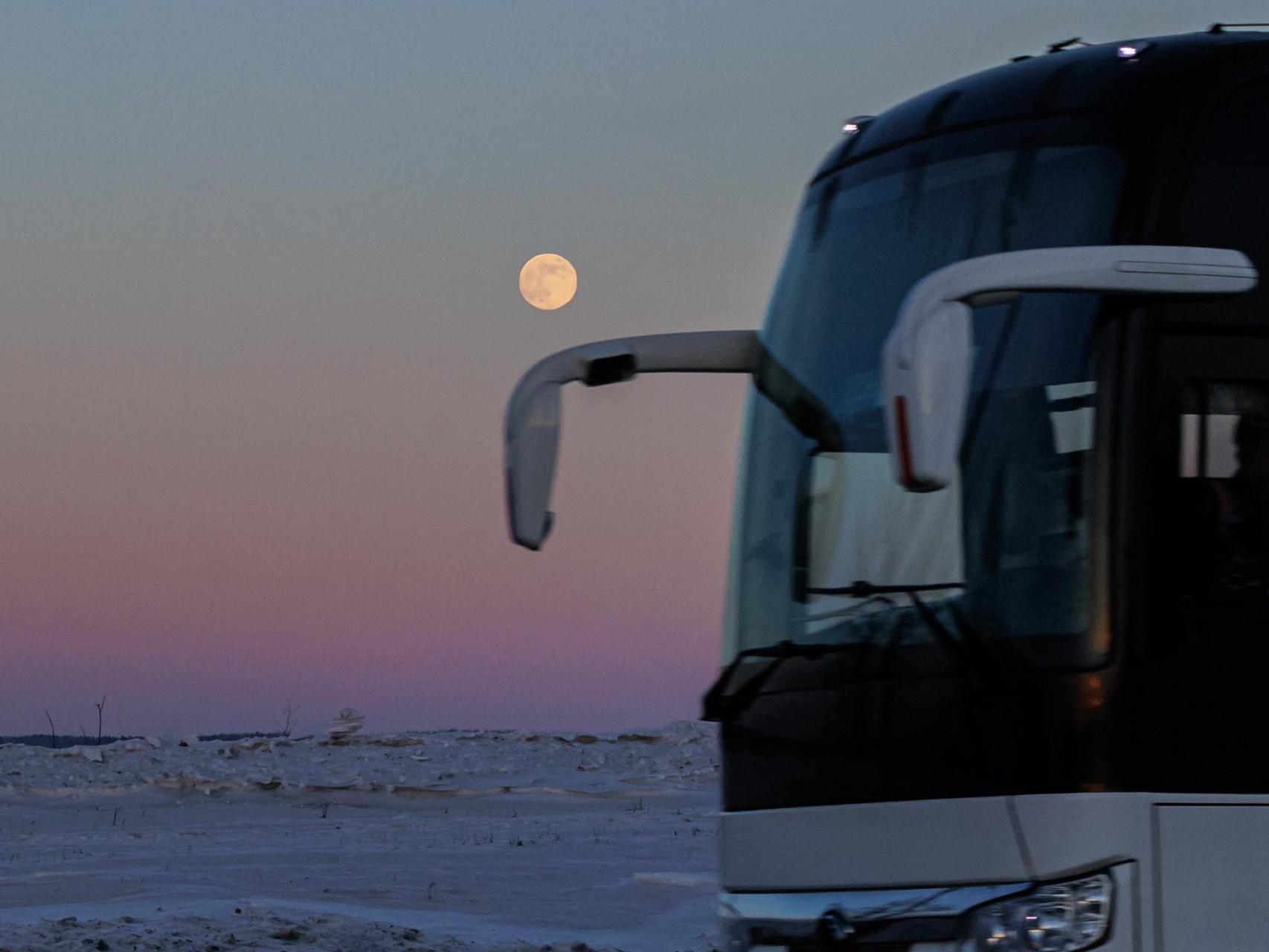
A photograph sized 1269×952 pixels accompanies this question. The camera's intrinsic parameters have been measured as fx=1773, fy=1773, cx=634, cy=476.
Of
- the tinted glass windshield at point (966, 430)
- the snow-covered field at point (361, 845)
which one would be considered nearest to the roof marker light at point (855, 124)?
the tinted glass windshield at point (966, 430)

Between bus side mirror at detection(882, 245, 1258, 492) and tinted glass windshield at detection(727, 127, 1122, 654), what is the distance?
0.61 ft

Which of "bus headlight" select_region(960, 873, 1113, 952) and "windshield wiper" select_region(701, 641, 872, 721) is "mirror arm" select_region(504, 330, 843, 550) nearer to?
"windshield wiper" select_region(701, 641, 872, 721)

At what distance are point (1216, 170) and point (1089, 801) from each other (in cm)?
161

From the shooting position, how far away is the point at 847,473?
4.83 m

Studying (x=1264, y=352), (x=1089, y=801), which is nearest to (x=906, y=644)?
(x=1089, y=801)

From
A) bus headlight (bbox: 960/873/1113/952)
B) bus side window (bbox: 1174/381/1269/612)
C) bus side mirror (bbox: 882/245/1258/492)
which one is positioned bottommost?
bus headlight (bbox: 960/873/1113/952)

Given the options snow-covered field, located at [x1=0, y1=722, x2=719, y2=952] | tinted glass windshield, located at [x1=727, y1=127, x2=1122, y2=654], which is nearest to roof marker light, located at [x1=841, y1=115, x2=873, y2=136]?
tinted glass windshield, located at [x1=727, y1=127, x2=1122, y2=654]

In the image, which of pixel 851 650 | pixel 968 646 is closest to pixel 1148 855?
pixel 968 646

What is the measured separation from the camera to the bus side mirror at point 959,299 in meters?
3.65

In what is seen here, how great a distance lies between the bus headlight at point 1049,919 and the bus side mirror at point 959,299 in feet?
3.28

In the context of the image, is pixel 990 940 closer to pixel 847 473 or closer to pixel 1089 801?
pixel 1089 801

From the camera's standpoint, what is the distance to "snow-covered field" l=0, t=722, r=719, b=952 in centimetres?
1143

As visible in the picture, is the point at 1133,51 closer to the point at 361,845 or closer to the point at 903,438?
the point at 903,438

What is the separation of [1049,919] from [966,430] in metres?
1.20
